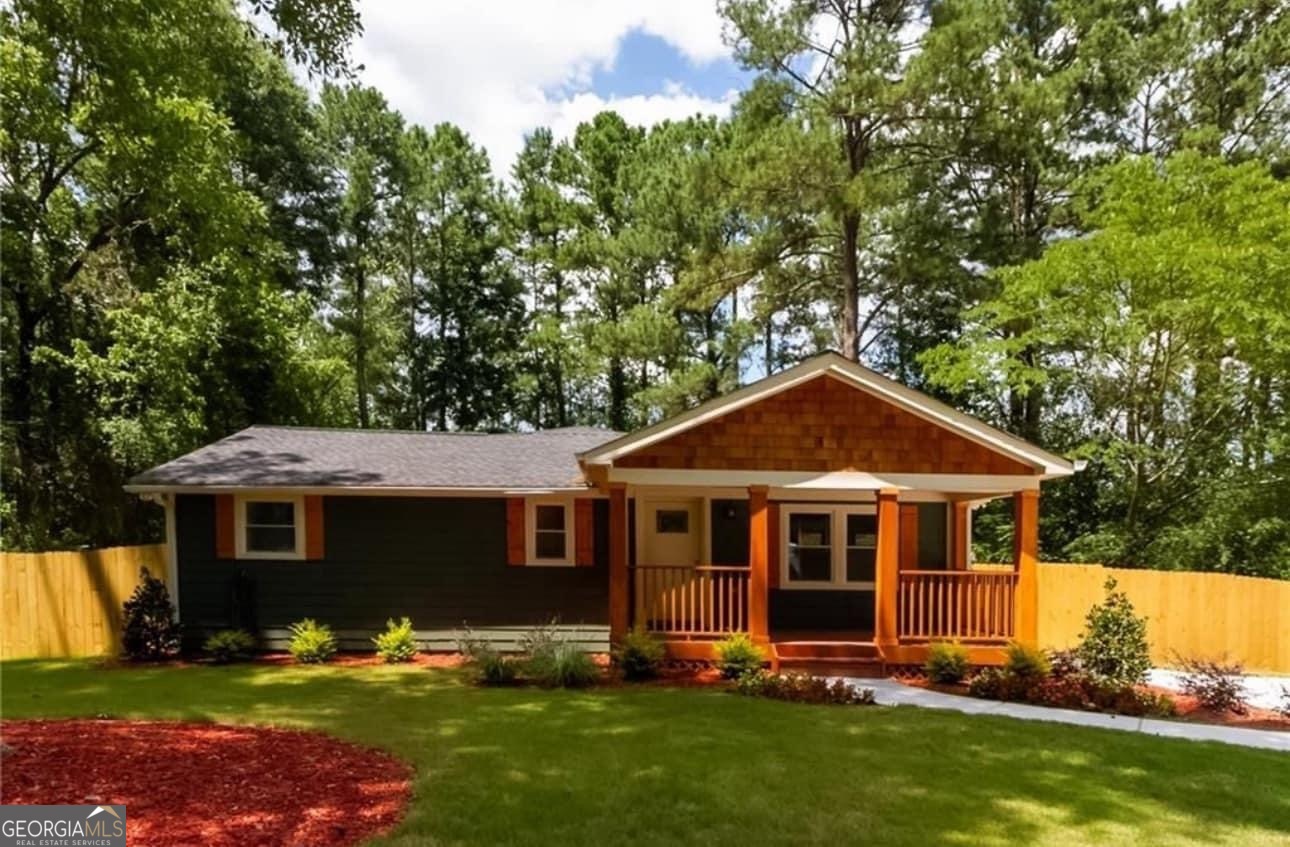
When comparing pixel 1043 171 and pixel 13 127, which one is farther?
pixel 1043 171

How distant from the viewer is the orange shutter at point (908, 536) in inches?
471

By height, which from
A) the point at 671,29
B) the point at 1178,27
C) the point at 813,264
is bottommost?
the point at 813,264

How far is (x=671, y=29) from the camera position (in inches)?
586

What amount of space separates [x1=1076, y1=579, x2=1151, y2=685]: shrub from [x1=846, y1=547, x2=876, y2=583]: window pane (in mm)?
3372

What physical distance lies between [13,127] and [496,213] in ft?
55.8

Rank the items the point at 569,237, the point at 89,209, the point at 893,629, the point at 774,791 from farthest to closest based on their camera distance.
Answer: the point at 569,237 < the point at 89,209 < the point at 893,629 < the point at 774,791

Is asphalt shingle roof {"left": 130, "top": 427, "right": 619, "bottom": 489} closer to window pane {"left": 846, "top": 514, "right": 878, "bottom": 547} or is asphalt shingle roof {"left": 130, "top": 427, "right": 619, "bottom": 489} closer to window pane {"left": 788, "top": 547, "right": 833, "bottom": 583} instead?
window pane {"left": 788, "top": 547, "right": 833, "bottom": 583}

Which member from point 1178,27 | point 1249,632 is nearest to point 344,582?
point 1249,632

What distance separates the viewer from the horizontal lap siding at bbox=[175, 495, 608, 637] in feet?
37.0

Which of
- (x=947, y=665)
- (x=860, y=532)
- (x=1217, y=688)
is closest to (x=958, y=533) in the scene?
(x=860, y=532)

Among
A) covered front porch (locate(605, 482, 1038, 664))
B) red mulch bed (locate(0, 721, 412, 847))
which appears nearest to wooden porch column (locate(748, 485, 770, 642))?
covered front porch (locate(605, 482, 1038, 664))

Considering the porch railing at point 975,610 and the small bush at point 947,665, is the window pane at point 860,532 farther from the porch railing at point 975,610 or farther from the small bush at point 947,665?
the small bush at point 947,665

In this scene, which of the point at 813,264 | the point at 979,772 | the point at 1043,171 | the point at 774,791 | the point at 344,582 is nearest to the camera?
the point at 774,791

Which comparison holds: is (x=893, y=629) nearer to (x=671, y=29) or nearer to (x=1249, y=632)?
(x=1249, y=632)
